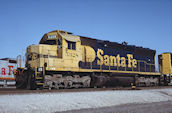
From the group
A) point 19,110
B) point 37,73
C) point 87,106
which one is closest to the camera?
point 19,110

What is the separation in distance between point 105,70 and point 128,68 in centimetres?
286

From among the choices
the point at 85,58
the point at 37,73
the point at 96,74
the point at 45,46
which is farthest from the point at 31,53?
the point at 96,74

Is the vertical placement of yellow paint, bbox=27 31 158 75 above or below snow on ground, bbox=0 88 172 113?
above

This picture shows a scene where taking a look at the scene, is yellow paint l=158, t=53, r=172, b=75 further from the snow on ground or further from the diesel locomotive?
the snow on ground

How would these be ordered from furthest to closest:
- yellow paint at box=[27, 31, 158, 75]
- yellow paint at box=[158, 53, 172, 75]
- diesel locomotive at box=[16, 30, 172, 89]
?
yellow paint at box=[158, 53, 172, 75] → yellow paint at box=[27, 31, 158, 75] → diesel locomotive at box=[16, 30, 172, 89]

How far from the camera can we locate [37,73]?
11.3m

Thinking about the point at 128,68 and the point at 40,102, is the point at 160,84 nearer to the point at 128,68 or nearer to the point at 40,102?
the point at 128,68

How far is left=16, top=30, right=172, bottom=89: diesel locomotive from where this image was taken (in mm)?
11867

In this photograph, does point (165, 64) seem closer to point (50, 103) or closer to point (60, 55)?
point (60, 55)

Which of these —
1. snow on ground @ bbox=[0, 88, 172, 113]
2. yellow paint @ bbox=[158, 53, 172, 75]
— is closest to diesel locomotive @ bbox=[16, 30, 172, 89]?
yellow paint @ bbox=[158, 53, 172, 75]

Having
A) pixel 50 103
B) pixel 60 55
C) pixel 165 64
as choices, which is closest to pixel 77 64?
pixel 60 55

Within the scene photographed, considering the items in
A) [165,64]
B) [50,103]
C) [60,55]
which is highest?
[60,55]

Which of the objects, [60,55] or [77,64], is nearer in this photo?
[60,55]

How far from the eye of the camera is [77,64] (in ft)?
43.0
